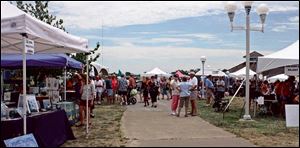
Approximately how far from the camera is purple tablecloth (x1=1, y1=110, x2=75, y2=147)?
368 inches

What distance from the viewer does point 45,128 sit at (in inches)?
401

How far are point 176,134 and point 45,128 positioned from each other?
3.70 meters

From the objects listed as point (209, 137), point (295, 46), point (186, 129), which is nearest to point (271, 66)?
point (295, 46)

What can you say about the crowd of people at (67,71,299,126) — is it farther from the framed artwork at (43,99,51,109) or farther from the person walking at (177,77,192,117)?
the framed artwork at (43,99,51,109)

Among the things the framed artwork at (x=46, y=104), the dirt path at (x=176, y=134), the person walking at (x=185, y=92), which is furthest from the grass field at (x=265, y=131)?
the framed artwork at (x=46, y=104)

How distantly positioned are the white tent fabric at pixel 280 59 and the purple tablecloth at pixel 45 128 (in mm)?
8969

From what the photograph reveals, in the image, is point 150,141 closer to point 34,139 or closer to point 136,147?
point 136,147

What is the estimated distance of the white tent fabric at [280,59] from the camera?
17219mm

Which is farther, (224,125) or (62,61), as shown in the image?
(62,61)

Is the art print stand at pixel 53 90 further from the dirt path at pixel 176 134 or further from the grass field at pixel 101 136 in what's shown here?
the dirt path at pixel 176 134

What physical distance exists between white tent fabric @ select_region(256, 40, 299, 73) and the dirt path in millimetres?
3491

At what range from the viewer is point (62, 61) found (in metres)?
15.8

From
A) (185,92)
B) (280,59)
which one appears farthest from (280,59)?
(185,92)

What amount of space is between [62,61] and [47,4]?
1070 centimetres
